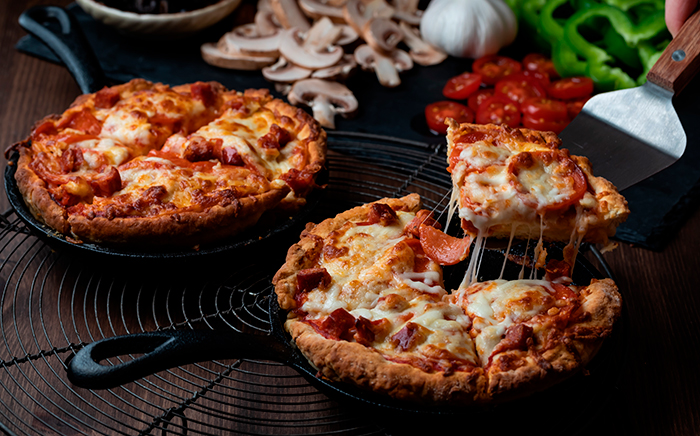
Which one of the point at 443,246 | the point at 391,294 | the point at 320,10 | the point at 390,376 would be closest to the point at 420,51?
the point at 320,10

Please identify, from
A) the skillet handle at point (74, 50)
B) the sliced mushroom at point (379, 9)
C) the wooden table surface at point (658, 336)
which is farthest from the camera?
the sliced mushroom at point (379, 9)

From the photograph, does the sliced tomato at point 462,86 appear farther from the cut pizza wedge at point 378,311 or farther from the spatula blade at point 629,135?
the cut pizza wedge at point 378,311

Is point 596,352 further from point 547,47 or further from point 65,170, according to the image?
point 547,47

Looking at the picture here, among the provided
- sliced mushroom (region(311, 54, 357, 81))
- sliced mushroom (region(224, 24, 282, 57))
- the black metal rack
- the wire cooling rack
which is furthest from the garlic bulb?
the wire cooling rack

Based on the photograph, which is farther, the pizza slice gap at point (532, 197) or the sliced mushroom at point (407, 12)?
the sliced mushroom at point (407, 12)

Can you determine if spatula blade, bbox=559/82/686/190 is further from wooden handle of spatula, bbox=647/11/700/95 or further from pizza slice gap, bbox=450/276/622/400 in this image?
pizza slice gap, bbox=450/276/622/400

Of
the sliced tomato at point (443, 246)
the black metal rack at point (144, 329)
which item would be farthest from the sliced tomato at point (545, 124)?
the sliced tomato at point (443, 246)
